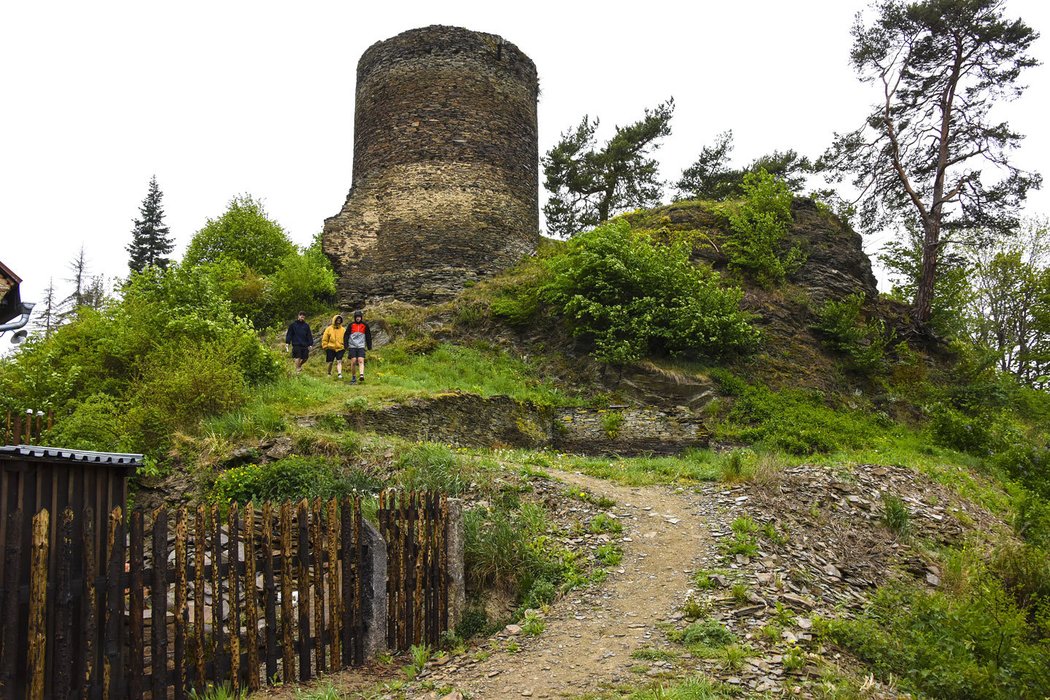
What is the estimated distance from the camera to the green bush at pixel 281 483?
431 inches

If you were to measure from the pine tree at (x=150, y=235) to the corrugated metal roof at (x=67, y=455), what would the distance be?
126ft

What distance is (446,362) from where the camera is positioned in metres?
19.7

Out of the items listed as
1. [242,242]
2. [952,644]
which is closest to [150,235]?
[242,242]

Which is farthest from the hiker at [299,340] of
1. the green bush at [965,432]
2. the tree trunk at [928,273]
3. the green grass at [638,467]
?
the tree trunk at [928,273]

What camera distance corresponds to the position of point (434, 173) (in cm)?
2375

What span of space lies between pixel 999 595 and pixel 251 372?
43.2 feet

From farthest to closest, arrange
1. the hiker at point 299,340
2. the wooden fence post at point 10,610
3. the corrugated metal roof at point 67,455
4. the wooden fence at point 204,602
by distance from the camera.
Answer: the hiker at point 299,340 < the corrugated metal roof at point 67,455 < the wooden fence at point 204,602 < the wooden fence post at point 10,610

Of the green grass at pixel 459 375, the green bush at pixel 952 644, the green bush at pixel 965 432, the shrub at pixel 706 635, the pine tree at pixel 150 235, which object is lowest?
the green bush at pixel 952 644

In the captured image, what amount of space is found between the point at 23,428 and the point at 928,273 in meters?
23.2

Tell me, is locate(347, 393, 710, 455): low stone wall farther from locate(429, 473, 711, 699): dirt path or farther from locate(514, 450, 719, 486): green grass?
locate(429, 473, 711, 699): dirt path

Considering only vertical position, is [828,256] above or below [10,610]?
above

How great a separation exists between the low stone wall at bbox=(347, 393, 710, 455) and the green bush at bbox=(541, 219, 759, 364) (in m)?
1.58

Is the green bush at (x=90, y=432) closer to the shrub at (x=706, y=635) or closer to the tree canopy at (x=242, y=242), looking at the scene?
the shrub at (x=706, y=635)

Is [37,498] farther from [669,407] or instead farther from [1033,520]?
[1033,520]
